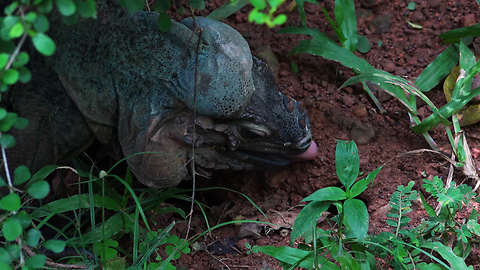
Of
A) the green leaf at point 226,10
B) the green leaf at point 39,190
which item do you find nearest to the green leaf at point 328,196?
the green leaf at point 39,190

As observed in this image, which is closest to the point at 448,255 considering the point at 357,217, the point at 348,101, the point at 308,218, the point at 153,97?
the point at 357,217

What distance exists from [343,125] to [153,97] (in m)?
1.34

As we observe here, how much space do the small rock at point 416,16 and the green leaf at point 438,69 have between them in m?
0.41

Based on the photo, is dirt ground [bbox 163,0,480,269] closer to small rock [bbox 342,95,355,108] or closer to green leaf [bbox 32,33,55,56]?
small rock [bbox 342,95,355,108]

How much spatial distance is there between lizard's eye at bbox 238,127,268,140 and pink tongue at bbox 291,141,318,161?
432 mm

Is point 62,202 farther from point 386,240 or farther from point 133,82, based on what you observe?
point 386,240

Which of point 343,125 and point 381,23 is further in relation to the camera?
point 381,23

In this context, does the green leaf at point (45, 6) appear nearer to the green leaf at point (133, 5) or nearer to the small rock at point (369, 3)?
the green leaf at point (133, 5)

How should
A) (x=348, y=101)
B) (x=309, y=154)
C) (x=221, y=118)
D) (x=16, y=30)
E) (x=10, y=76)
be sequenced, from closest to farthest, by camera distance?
(x=16, y=30) < (x=10, y=76) < (x=221, y=118) < (x=309, y=154) < (x=348, y=101)

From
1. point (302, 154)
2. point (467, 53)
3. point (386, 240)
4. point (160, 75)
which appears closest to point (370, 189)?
point (302, 154)

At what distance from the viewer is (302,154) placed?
319 cm

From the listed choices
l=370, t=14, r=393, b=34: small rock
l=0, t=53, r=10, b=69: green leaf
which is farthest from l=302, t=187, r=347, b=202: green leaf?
l=370, t=14, r=393, b=34: small rock

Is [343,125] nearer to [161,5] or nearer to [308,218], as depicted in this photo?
[308,218]

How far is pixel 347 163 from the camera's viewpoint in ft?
8.32
